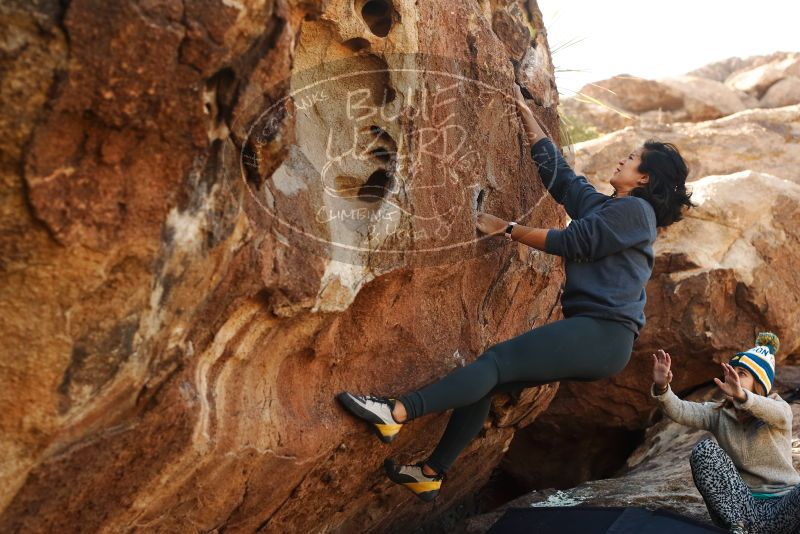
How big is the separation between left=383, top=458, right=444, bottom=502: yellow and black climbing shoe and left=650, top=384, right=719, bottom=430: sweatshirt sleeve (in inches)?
55.3

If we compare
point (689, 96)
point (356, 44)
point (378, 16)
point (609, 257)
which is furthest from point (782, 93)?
point (356, 44)

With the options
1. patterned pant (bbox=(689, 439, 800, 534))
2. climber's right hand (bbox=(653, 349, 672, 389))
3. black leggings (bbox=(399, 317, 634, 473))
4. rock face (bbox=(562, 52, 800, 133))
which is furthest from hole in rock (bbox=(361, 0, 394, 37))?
rock face (bbox=(562, 52, 800, 133))

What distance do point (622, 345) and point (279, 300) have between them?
1671mm

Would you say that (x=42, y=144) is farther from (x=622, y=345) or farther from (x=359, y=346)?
(x=622, y=345)

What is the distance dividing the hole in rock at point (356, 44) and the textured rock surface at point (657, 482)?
311cm

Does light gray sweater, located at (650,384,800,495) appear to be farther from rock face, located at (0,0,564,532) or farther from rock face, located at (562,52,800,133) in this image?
rock face, located at (562,52,800,133)

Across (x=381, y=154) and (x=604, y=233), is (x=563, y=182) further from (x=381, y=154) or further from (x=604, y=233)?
(x=381, y=154)

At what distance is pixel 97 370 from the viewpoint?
273cm

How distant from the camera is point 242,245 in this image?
305 cm

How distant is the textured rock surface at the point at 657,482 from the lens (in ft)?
16.4

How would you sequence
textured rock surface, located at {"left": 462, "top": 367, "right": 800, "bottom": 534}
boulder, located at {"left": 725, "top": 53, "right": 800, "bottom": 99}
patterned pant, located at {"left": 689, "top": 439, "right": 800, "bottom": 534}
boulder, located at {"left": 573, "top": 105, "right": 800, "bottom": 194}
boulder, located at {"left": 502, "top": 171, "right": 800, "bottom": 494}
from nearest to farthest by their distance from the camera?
1. patterned pant, located at {"left": 689, "top": 439, "right": 800, "bottom": 534}
2. textured rock surface, located at {"left": 462, "top": 367, "right": 800, "bottom": 534}
3. boulder, located at {"left": 502, "top": 171, "right": 800, "bottom": 494}
4. boulder, located at {"left": 573, "top": 105, "right": 800, "bottom": 194}
5. boulder, located at {"left": 725, "top": 53, "right": 800, "bottom": 99}

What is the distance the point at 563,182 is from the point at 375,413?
5.28 feet

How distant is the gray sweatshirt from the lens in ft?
12.6

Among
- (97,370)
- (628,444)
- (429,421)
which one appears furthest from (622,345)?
(628,444)
